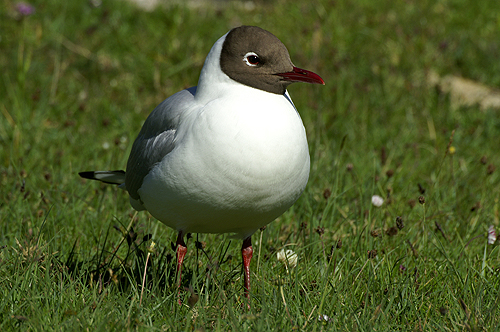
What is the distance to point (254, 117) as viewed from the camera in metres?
2.86

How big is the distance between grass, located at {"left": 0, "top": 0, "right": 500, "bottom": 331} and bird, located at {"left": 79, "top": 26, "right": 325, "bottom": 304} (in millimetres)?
331

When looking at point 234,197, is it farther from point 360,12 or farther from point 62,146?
point 360,12

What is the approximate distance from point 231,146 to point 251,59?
1.88 ft

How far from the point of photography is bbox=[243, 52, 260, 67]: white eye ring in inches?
122

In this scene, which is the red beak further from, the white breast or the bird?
the white breast

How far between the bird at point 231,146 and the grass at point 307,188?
1.08 ft

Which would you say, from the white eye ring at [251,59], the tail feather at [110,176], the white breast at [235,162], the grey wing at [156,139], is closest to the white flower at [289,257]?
the white breast at [235,162]

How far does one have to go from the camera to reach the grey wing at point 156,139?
3.17 m

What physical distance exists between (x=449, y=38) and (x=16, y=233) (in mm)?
6039

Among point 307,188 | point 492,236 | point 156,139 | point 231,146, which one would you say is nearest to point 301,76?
point 231,146

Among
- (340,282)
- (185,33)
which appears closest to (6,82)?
(185,33)

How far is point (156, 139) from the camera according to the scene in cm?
327

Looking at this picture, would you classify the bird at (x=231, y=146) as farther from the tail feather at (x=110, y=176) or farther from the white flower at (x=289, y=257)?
the tail feather at (x=110, y=176)

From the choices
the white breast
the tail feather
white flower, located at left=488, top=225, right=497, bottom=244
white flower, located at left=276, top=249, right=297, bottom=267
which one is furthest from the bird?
white flower, located at left=488, top=225, right=497, bottom=244
